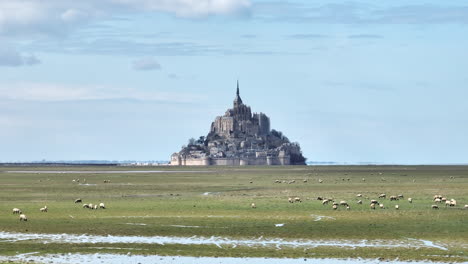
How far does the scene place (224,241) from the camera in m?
37.9

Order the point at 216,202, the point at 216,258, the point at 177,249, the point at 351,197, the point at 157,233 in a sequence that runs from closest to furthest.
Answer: the point at 216,258
the point at 177,249
the point at 157,233
the point at 216,202
the point at 351,197

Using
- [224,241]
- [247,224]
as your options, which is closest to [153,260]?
[224,241]

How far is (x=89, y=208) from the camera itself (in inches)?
2244

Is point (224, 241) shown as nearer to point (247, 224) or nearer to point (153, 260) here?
point (153, 260)

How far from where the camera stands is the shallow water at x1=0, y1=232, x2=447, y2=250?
1441 inches

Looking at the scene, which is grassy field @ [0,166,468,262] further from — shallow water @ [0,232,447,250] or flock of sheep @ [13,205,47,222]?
shallow water @ [0,232,447,250]

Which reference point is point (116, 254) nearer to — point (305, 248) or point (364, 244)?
point (305, 248)

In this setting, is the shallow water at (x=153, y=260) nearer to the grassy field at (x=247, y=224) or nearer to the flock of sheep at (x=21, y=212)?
the grassy field at (x=247, y=224)

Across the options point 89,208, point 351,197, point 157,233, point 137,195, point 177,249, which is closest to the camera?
point 177,249

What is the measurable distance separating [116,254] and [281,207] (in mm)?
24961

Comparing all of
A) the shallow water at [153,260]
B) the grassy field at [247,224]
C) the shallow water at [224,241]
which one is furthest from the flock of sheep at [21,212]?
the shallow water at [153,260]

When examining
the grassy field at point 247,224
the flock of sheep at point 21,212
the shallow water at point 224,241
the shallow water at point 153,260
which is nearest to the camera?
the shallow water at point 153,260

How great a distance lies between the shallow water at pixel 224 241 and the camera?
36.6 metres

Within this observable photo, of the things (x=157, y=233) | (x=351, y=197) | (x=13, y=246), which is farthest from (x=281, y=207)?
(x=13, y=246)
